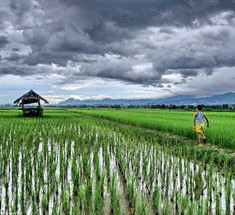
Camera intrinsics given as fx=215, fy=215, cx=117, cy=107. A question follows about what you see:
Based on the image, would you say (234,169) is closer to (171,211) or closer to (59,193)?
(171,211)

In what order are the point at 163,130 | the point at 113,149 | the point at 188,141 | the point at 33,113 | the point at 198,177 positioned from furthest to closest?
the point at 33,113 → the point at 163,130 → the point at 188,141 → the point at 113,149 → the point at 198,177

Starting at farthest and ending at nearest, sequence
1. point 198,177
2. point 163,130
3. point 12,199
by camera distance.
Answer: point 163,130 < point 198,177 < point 12,199

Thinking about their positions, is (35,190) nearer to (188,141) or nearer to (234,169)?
(234,169)

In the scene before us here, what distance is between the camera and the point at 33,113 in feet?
59.4

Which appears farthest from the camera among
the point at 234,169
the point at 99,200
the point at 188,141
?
the point at 188,141

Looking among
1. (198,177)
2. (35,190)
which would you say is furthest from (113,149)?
(35,190)

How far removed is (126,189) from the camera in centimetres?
311

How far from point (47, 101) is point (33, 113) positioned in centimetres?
161

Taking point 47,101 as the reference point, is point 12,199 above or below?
below

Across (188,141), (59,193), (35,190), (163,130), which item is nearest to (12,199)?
(35,190)

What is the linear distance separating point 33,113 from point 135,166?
15.7m

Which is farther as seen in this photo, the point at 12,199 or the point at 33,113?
the point at 33,113

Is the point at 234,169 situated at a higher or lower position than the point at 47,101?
lower

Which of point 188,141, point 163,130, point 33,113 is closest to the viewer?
point 188,141
